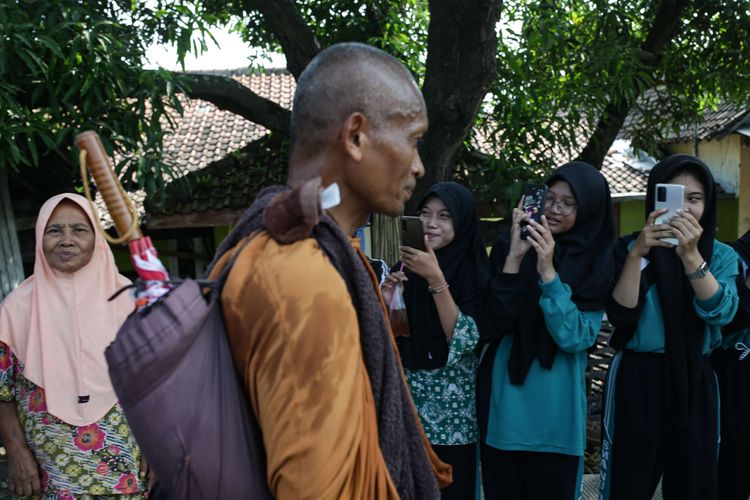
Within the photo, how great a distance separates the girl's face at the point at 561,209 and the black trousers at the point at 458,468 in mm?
1089

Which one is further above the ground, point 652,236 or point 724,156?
point 724,156

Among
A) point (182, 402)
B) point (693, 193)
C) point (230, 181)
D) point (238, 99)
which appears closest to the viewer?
point (182, 402)

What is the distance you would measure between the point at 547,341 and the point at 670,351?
0.55 metres

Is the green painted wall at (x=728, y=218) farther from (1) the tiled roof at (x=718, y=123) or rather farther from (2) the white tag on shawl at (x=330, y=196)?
(2) the white tag on shawl at (x=330, y=196)

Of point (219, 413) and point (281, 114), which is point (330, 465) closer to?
Answer: point (219, 413)

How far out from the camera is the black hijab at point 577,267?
9.60 feet

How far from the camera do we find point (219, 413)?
102 centimetres

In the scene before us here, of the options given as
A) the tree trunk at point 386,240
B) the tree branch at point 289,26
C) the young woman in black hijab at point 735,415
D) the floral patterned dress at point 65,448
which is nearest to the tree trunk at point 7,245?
the tree branch at point 289,26

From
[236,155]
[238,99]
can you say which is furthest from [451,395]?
[236,155]

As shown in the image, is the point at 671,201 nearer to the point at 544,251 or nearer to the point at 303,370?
the point at 544,251

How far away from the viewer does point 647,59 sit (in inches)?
285

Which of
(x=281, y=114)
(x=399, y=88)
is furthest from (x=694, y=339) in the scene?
(x=281, y=114)

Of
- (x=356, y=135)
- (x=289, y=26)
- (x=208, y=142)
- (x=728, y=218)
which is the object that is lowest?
(x=728, y=218)

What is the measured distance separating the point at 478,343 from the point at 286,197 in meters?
2.10
